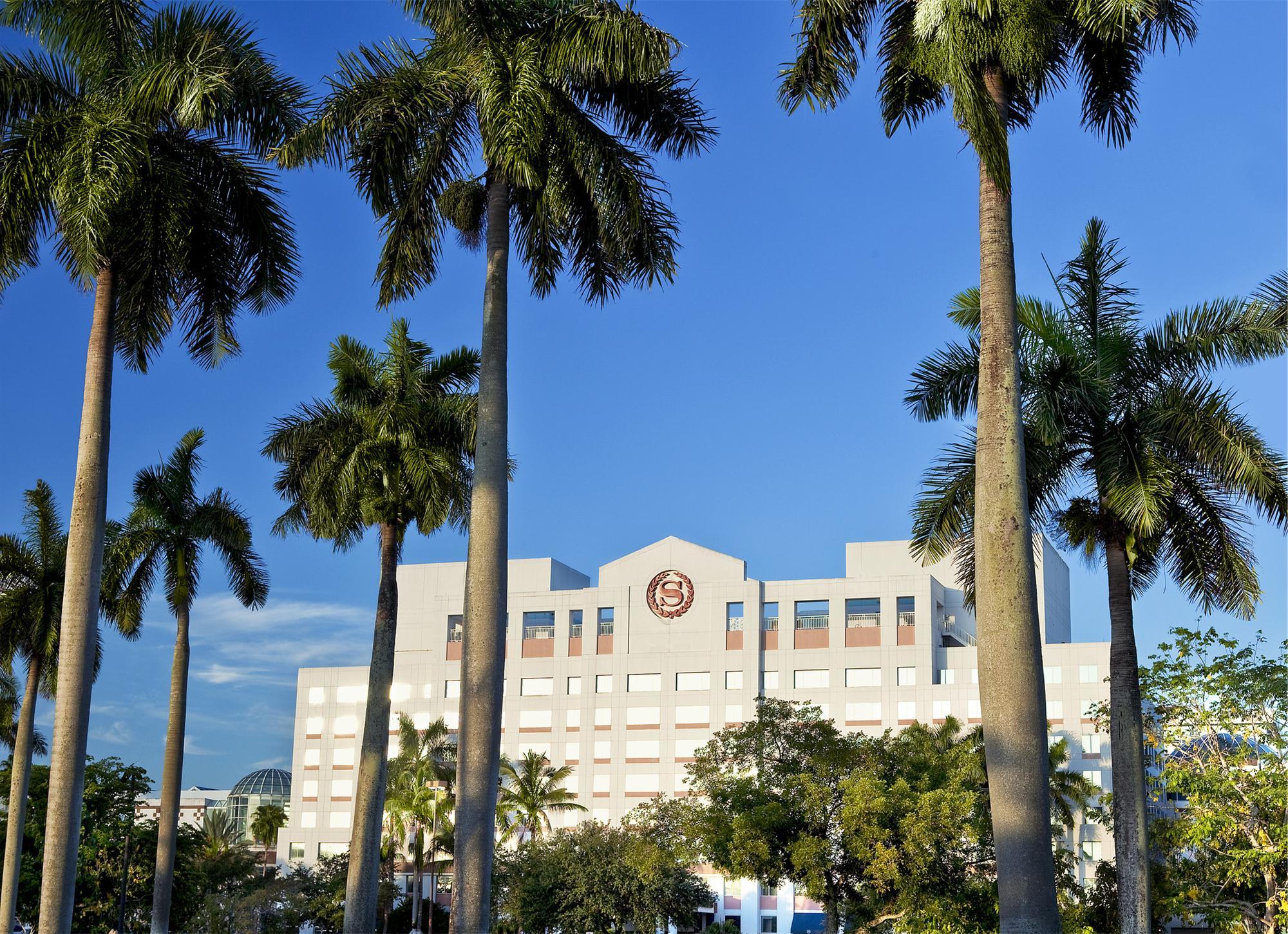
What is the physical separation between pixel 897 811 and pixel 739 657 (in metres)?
69.2

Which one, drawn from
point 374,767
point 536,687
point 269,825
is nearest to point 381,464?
point 374,767

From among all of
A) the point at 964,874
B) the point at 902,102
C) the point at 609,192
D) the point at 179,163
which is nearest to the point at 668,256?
the point at 609,192

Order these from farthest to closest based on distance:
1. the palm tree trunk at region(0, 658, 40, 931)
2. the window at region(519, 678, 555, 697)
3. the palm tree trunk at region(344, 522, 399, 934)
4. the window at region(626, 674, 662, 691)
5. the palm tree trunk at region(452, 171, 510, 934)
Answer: the window at region(519, 678, 555, 697) < the window at region(626, 674, 662, 691) < the palm tree trunk at region(0, 658, 40, 931) < the palm tree trunk at region(344, 522, 399, 934) < the palm tree trunk at region(452, 171, 510, 934)

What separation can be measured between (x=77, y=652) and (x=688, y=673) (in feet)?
291

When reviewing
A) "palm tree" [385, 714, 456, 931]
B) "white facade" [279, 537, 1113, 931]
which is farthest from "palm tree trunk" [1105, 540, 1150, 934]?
"white facade" [279, 537, 1113, 931]

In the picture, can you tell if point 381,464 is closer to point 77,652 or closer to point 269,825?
point 77,652

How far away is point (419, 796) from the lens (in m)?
82.1

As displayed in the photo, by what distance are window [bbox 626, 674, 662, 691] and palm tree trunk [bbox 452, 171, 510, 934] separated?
89.3m

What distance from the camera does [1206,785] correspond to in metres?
27.4

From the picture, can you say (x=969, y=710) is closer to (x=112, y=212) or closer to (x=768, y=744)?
(x=768, y=744)

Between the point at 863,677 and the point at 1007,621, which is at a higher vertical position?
the point at 863,677

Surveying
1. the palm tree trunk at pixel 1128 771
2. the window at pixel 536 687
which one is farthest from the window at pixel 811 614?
the palm tree trunk at pixel 1128 771

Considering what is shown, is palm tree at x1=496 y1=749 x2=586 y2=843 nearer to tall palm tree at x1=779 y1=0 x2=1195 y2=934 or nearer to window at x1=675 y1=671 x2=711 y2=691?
window at x1=675 y1=671 x2=711 y2=691

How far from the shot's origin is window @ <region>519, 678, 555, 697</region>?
109 metres
